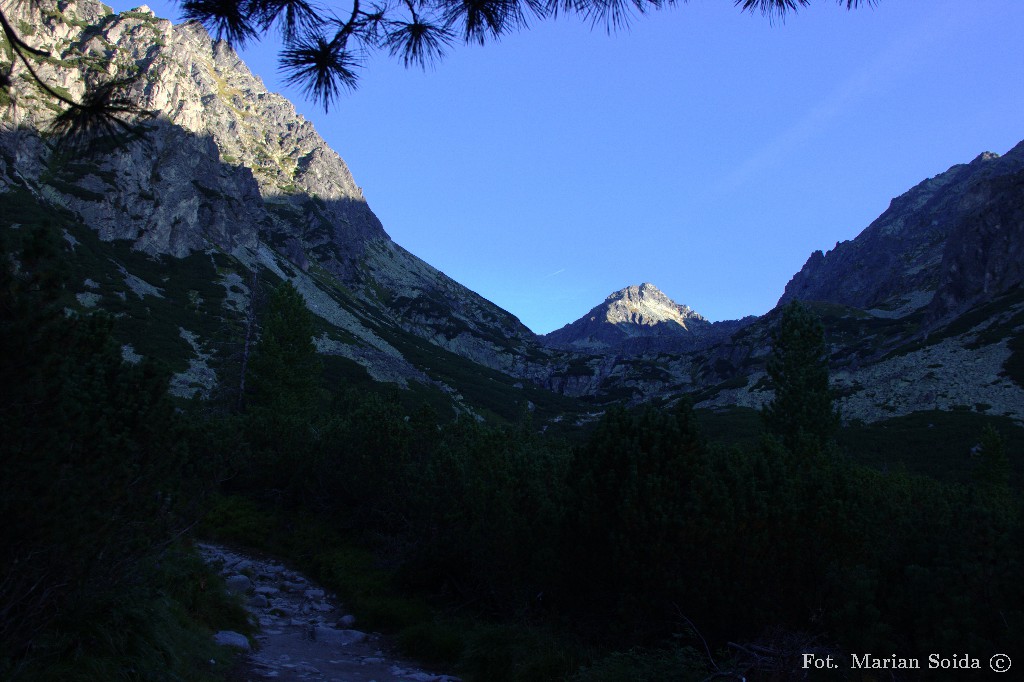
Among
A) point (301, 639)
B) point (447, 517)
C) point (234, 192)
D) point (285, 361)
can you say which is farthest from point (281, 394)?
point (234, 192)

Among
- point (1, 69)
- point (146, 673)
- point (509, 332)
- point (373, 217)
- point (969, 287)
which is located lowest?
point (146, 673)

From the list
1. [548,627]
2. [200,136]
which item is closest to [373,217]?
[200,136]

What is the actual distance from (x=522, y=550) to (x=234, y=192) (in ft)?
329

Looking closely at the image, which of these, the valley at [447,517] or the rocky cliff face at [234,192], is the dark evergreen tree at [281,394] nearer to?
the valley at [447,517]

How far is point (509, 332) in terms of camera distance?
18912cm

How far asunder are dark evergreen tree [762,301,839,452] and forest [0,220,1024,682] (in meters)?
17.0

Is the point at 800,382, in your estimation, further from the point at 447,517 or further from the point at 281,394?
the point at 281,394

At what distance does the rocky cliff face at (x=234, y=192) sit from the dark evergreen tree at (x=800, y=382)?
88.4 ft

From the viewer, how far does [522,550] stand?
35.8 ft

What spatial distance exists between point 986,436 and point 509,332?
6304 inches

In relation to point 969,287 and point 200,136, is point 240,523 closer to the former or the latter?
point 200,136

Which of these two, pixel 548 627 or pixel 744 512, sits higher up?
pixel 744 512

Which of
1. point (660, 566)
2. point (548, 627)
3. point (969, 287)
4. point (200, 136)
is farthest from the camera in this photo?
point (200, 136)

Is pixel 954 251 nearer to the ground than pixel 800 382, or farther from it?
farther from it
